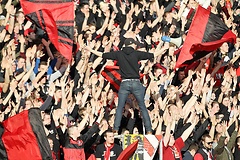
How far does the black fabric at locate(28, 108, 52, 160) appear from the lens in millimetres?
11391

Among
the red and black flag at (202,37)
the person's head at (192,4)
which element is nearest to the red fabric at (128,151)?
the red and black flag at (202,37)

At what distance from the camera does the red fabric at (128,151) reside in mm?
11476

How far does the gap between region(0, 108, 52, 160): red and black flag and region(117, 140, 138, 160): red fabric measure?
916 millimetres

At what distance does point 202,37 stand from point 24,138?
4.80m

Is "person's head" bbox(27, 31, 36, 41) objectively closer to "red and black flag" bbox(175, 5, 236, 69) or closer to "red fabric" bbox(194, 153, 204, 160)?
"red and black flag" bbox(175, 5, 236, 69)

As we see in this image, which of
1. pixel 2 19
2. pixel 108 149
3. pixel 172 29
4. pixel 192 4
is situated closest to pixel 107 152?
pixel 108 149

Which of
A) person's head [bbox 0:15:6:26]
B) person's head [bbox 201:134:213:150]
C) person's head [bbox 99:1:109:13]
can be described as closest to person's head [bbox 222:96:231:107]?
person's head [bbox 201:134:213:150]

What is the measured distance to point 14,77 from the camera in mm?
13766

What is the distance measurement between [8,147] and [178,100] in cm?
352

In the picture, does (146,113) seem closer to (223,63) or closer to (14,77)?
(14,77)

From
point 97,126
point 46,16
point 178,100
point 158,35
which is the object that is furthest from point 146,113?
point 158,35

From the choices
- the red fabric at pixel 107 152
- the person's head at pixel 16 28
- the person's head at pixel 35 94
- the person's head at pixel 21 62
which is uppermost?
the person's head at pixel 16 28

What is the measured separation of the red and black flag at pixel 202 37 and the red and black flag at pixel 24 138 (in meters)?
4.09

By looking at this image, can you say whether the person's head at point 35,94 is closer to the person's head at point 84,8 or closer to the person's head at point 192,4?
the person's head at point 84,8
